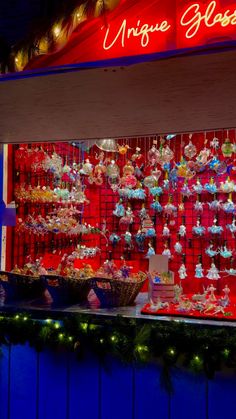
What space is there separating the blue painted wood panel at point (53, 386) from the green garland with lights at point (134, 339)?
96mm

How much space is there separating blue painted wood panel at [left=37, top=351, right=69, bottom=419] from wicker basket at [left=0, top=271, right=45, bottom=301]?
1.61 ft

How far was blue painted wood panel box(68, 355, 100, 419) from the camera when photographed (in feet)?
7.66

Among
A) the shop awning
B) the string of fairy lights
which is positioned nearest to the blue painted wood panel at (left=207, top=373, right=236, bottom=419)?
the shop awning

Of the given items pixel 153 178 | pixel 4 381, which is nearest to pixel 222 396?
pixel 4 381

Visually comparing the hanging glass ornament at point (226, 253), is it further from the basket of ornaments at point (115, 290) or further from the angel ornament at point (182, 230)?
the basket of ornaments at point (115, 290)

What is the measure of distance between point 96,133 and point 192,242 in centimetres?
238

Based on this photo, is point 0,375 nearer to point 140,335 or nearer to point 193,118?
point 140,335

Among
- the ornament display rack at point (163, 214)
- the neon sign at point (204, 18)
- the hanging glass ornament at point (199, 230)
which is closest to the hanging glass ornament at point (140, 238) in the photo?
the ornament display rack at point (163, 214)

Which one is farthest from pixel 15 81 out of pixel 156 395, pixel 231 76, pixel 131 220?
pixel 131 220

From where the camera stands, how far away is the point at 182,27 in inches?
76.5

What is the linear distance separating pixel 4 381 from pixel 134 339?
102 cm

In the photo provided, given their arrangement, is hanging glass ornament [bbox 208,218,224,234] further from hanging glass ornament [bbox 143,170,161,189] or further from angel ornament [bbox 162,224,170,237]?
hanging glass ornament [bbox 143,170,161,189]

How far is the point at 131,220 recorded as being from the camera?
14.6 ft

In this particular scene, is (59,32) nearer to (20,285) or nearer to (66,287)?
(66,287)
